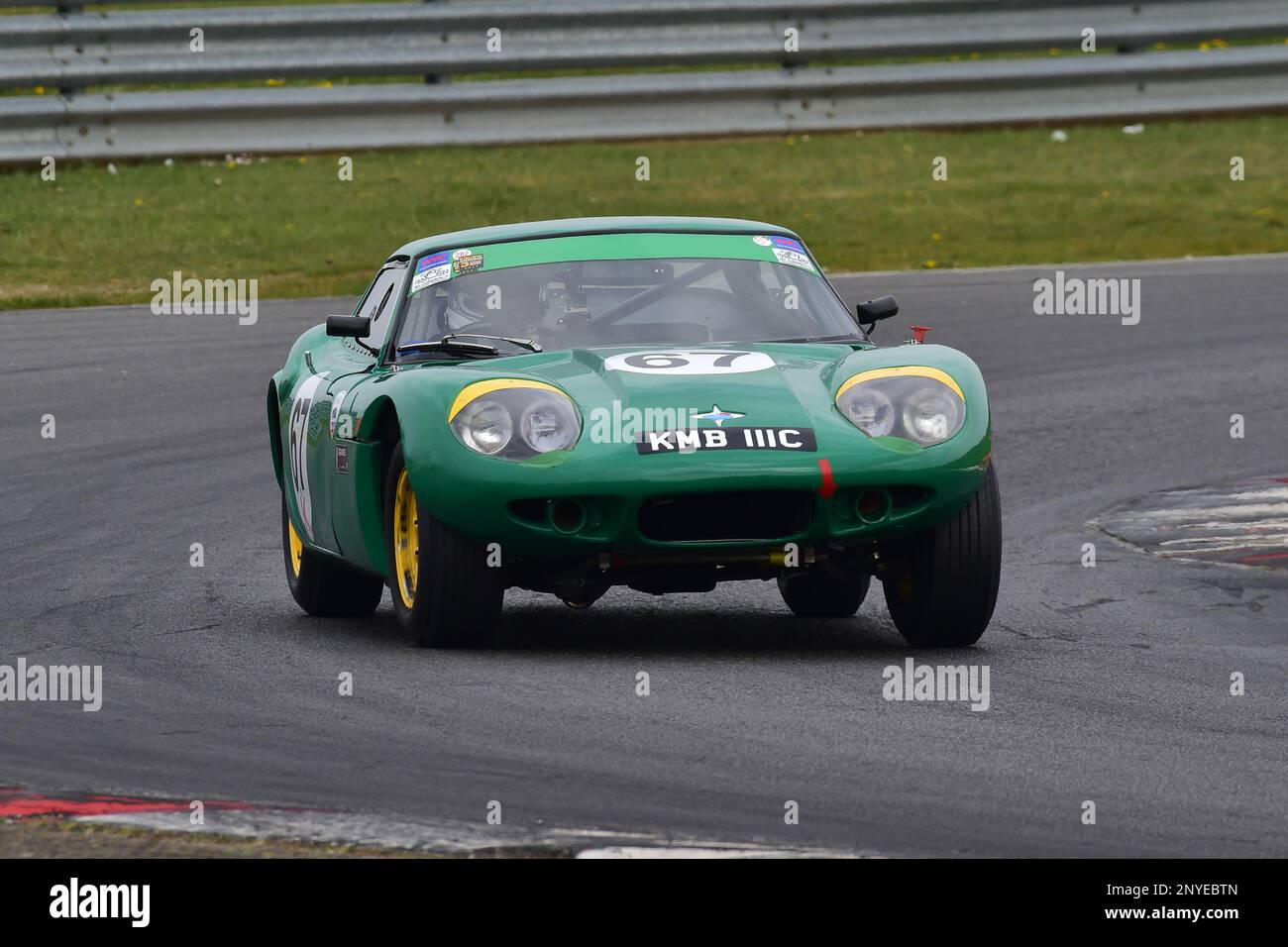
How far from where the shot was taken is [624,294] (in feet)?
24.5

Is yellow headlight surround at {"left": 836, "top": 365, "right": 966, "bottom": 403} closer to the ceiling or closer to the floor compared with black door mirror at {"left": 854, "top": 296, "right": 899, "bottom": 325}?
closer to the floor

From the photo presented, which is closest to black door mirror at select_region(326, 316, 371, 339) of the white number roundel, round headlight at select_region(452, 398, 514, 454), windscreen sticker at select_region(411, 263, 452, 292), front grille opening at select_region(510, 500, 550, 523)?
windscreen sticker at select_region(411, 263, 452, 292)

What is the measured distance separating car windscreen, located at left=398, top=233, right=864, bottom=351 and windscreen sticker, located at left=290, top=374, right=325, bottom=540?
56cm

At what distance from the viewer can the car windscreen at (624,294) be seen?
290 inches

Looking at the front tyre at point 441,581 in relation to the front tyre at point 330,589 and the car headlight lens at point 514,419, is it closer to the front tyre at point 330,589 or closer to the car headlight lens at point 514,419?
the car headlight lens at point 514,419

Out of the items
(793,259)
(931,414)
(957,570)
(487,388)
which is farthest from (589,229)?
(957,570)

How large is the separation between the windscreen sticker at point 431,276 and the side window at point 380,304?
4.3 inches

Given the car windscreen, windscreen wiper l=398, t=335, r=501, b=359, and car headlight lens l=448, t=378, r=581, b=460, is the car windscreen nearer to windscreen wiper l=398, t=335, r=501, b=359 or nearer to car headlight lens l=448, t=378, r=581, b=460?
windscreen wiper l=398, t=335, r=501, b=359

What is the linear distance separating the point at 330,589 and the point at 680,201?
9.37 meters

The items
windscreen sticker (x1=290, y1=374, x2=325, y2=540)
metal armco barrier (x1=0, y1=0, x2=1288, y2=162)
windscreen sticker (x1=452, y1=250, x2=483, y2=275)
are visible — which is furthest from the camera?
metal armco barrier (x1=0, y1=0, x2=1288, y2=162)

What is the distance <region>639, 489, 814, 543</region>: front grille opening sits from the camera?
6504mm

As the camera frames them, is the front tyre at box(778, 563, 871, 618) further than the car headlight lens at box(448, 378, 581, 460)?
Yes

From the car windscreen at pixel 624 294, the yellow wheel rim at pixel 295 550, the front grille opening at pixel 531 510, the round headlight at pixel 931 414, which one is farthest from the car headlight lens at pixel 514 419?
the yellow wheel rim at pixel 295 550
